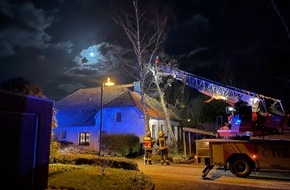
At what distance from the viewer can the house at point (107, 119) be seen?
1092 inches

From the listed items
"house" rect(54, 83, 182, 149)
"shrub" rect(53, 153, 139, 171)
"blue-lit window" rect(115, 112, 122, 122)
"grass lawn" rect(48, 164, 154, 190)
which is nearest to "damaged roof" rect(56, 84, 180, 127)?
"house" rect(54, 83, 182, 149)

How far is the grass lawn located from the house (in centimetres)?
1531

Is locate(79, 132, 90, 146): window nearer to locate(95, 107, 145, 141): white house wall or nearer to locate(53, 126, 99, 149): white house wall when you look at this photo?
locate(53, 126, 99, 149): white house wall

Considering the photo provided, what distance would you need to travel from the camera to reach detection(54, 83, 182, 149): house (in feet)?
91.0

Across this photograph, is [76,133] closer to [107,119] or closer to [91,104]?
[107,119]

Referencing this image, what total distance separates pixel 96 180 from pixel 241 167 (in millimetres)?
6903

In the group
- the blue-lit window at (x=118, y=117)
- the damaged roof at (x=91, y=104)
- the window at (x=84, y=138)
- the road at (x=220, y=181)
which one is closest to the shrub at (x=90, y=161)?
the road at (x=220, y=181)

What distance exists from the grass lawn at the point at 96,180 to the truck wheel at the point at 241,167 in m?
4.83

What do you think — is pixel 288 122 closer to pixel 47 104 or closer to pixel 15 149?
pixel 47 104

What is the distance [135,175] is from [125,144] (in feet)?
40.5

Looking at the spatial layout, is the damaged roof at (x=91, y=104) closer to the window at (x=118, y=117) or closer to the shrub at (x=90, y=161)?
the window at (x=118, y=117)

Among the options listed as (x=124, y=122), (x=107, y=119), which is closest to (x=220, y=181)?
(x=124, y=122)

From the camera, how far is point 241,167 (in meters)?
13.1

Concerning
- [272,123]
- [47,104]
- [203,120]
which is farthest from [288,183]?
[203,120]
